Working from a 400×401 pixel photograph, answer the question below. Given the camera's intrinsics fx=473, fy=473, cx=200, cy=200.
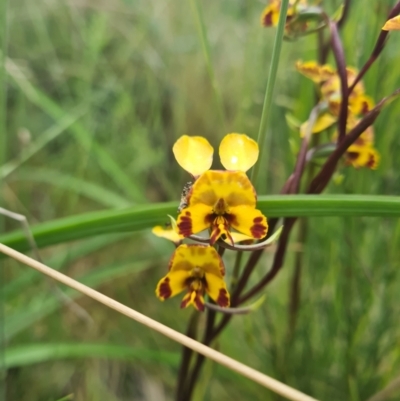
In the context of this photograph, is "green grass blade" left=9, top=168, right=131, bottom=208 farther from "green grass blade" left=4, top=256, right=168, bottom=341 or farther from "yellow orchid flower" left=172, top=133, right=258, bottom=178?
"yellow orchid flower" left=172, top=133, right=258, bottom=178

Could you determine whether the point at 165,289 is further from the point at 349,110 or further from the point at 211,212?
the point at 349,110

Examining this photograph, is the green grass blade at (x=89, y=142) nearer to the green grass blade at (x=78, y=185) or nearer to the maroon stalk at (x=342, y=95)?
the green grass blade at (x=78, y=185)

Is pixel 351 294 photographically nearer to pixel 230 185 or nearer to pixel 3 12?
pixel 230 185

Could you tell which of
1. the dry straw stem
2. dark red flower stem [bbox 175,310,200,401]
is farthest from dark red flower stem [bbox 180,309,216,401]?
the dry straw stem

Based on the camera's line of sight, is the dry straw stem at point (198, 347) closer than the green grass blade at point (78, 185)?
Yes

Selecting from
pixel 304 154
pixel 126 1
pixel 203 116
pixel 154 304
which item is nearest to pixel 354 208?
pixel 304 154

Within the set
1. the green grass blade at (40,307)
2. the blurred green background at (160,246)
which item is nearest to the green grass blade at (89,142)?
the blurred green background at (160,246)

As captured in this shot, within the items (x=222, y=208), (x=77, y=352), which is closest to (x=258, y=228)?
(x=222, y=208)
